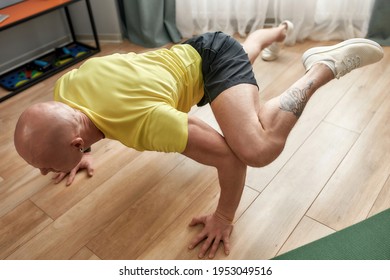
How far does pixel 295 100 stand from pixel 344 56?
305mm

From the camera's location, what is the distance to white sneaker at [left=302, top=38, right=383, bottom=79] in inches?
49.1

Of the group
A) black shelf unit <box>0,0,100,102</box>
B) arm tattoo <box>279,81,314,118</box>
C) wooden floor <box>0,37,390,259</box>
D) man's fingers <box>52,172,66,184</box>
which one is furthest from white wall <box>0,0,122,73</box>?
arm tattoo <box>279,81,314,118</box>

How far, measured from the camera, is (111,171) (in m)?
1.47

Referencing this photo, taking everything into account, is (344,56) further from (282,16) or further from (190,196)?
(282,16)

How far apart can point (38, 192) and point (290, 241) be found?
1006 millimetres

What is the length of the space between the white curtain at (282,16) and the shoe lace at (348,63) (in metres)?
0.91

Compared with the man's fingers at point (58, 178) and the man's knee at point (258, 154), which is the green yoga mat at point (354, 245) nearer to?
the man's knee at point (258, 154)

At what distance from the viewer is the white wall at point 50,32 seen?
217 centimetres

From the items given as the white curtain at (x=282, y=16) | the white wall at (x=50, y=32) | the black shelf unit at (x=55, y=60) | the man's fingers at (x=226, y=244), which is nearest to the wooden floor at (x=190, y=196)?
the man's fingers at (x=226, y=244)

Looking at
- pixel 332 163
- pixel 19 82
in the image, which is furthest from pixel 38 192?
pixel 332 163

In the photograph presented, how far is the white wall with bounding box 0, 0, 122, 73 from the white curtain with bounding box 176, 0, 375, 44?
507 mm

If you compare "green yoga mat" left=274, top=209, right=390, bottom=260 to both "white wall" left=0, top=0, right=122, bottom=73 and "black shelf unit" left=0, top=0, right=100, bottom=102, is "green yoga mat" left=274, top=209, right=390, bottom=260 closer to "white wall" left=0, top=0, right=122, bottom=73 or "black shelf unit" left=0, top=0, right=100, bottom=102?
"black shelf unit" left=0, top=0, right=100, bottom=102

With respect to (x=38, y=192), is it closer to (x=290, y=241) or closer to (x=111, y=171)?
(x=111, y=171)

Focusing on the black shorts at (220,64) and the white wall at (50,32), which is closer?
the black shorts at (220,64)
